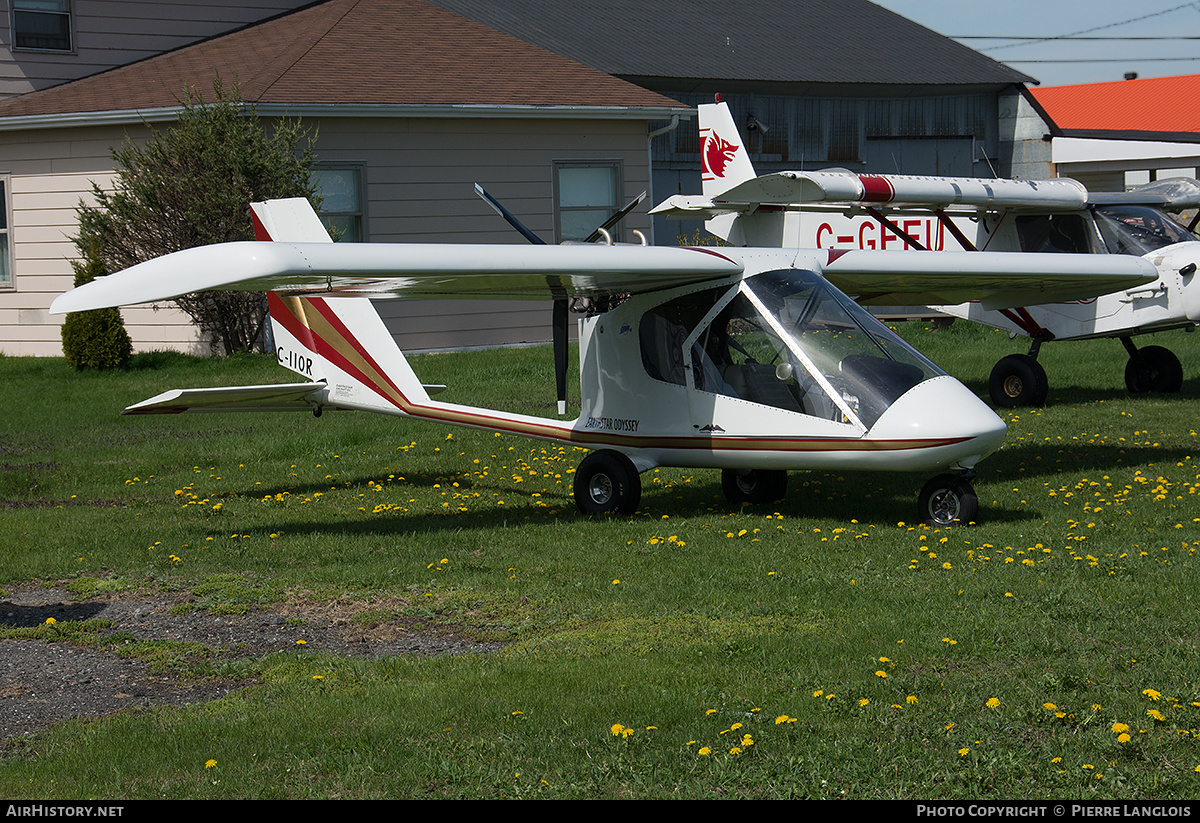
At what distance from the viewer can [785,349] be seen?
9.05 metres

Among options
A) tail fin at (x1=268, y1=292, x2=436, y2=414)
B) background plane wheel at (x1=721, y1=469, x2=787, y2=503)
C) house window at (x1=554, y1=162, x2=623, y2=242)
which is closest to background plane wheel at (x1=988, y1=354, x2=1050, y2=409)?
background plane wheel at (x1=721, y1=469, x2=787, y2=503)

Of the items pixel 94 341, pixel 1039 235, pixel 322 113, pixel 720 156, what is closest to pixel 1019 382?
pixel 1039 235

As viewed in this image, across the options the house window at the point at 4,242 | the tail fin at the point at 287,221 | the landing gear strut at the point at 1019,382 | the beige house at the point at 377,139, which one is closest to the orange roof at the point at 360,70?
the beige house at the point at 377,139

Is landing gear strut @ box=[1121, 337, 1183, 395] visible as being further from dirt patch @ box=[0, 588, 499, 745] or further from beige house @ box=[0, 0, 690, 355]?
dirt patch @ box=[0, 588, 499, 745]

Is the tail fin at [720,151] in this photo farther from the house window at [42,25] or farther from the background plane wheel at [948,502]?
the house window at [42,25]

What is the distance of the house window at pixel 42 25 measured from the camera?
69.1 ft

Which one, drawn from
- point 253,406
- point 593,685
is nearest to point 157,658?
point 593,685

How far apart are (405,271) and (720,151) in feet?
34.9

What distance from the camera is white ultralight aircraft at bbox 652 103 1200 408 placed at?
1428 centimetres

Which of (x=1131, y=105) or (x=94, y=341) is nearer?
(x=94, y=341)

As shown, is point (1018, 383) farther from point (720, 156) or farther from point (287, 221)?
point (287, 221)

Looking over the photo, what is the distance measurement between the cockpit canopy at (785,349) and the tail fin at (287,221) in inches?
119

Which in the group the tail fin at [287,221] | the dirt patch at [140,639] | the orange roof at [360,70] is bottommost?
the dirt patch at [140,639]

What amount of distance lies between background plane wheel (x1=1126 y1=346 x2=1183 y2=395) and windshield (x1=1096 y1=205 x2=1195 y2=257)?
1302mm
